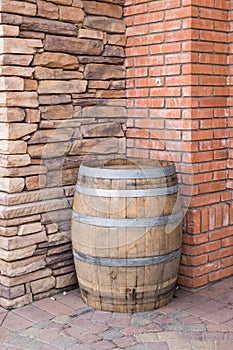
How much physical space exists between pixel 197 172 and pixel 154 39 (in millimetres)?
920

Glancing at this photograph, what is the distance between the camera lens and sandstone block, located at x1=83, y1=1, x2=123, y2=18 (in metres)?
3.58

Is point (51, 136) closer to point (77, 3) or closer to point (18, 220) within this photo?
point (18, 220)

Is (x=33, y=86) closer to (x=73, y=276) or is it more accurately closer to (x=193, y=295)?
(x=73, y=276)

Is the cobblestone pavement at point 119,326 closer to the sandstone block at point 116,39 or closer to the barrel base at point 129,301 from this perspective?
the barrel base at point 129,301

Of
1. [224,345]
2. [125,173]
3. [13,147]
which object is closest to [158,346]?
[224,345]

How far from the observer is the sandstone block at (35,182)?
335 centimetres

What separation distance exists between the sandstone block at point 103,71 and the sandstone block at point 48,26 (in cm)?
25

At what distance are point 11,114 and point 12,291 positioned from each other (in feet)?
3.48

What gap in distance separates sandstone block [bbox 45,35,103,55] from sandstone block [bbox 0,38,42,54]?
0.09 meters

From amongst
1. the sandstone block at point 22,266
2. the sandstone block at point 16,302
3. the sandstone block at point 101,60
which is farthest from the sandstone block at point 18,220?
the sandstone block at point 101,60

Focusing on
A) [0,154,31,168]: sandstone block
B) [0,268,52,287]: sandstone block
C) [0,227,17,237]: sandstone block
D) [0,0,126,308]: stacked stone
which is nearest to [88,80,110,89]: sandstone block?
[0,0,126,308]: stacked stone

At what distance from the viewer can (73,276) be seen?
363 centimetres

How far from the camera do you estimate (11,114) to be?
10.6ft

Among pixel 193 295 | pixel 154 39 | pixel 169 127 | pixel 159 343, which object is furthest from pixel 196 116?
pixel 159 343
